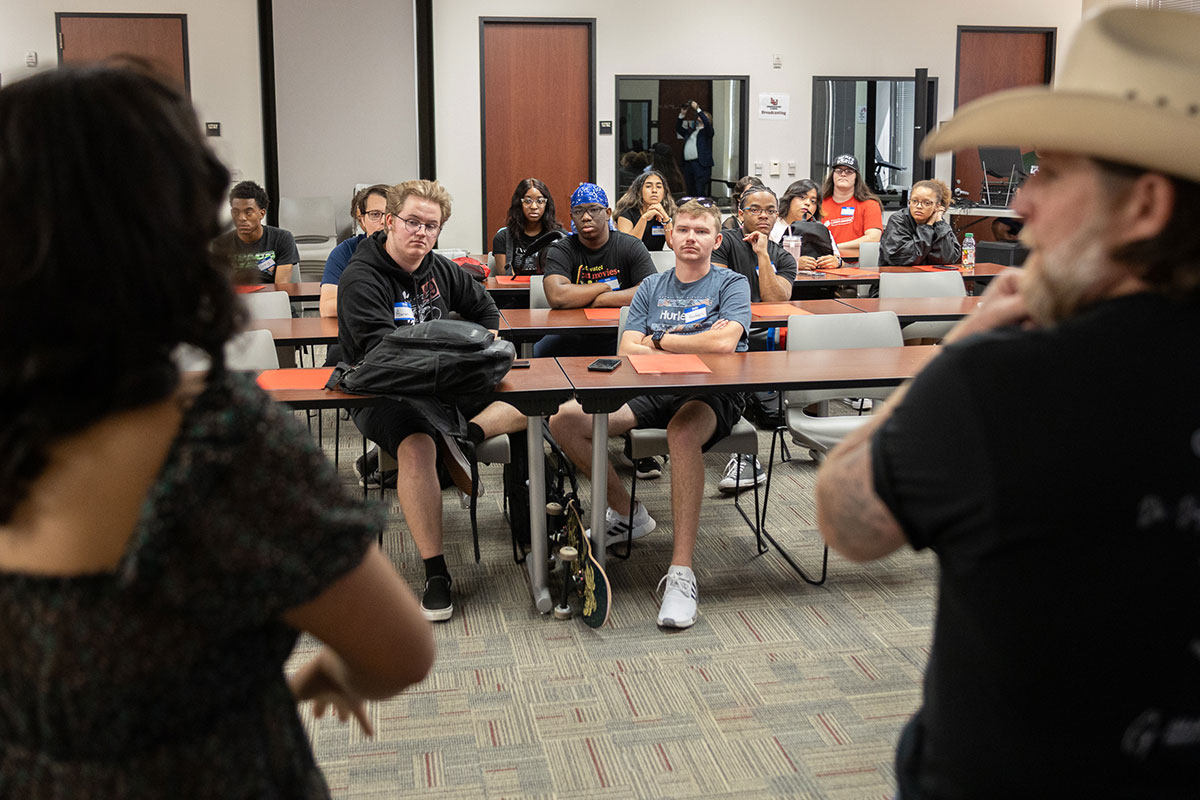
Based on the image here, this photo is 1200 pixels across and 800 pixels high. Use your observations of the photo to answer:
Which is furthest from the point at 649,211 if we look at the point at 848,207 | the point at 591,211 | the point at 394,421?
the point at 394,421

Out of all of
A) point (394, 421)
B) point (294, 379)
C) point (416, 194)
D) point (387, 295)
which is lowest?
point (394, 421)

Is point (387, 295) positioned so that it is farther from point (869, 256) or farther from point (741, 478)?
point (869, 256)

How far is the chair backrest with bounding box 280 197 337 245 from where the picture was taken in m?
9.31

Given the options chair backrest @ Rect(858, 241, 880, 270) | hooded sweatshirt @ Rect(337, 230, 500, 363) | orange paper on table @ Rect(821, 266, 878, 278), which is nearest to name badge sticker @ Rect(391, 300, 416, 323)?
hooded sweatshirt @ Rect(337, 230, 500, 363)

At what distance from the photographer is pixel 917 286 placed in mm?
5344

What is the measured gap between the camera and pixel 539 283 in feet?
16.8

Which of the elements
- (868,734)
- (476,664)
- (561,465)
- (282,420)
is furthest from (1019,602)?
(561,465)

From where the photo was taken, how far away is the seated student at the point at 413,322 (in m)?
3.11

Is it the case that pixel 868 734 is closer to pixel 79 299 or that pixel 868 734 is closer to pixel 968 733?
pixel 968 733

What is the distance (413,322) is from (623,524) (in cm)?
100

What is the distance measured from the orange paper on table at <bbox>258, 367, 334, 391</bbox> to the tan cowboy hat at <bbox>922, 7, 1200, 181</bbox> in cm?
247

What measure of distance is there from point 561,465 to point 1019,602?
270 cm

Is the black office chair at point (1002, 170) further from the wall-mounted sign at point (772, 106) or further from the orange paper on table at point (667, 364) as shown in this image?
the orange paper on table at point (667, 364)

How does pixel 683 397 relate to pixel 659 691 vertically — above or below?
above
